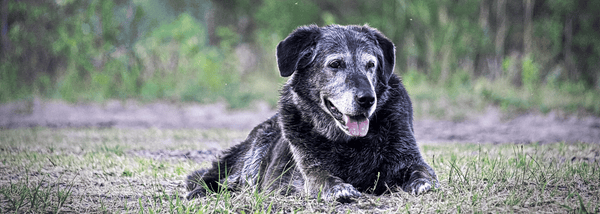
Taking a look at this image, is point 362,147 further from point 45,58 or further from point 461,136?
point 45,58

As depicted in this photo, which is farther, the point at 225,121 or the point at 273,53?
the point at 273,53

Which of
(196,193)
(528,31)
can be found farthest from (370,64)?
(528,31)

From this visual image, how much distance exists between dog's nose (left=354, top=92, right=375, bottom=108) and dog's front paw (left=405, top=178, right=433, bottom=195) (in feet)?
2.04

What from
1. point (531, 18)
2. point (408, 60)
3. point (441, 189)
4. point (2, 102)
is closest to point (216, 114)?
point (2, 102)

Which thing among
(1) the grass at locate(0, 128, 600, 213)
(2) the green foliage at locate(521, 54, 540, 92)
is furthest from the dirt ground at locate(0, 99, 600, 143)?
(1) the grass at locate(0, 128, 600, 213)

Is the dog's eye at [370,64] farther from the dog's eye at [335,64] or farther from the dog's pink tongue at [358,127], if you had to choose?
the dog's pink tongue at [358,127]

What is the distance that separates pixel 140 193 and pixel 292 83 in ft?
4.74

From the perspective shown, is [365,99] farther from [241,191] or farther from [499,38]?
[499,38]

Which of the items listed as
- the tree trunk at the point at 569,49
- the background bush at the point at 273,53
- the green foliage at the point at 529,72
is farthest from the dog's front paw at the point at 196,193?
the tree trunk at the point at 569,49

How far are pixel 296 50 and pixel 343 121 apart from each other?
0.66 metres

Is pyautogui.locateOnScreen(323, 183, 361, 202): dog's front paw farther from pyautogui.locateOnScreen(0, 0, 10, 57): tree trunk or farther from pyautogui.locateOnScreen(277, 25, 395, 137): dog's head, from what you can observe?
pyautogui.locateOnScreen(0, 0, 10, 57): tree trunk

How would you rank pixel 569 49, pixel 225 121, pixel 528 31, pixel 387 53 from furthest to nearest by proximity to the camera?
1. pixel 569 49
2. pixel 528 31
3. pixel 225 121
4. pixel 387 53

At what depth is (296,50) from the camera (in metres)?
3.18

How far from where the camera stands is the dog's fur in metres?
2.87
